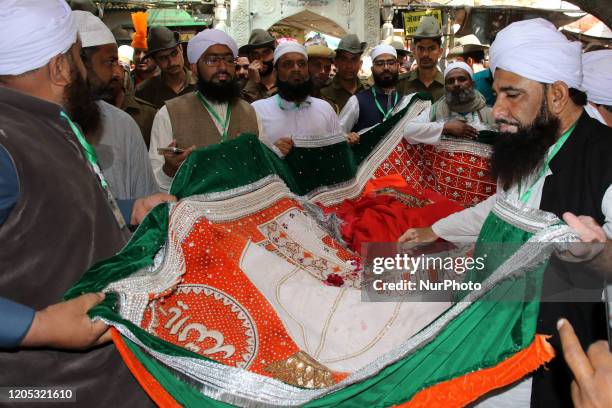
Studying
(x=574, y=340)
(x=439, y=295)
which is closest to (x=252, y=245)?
(x=439, y=295)

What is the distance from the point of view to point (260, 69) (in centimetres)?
661

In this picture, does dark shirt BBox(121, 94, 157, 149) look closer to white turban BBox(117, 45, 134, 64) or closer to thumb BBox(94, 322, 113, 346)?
thumb BBox(94, 322, 113, 346)

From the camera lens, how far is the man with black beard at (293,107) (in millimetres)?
5137

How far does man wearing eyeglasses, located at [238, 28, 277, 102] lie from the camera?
20.8 feet

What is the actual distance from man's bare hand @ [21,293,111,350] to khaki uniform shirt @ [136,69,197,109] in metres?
4.18

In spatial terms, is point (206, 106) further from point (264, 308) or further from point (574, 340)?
point (574, 340)

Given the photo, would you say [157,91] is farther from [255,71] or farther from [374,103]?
[374,103]

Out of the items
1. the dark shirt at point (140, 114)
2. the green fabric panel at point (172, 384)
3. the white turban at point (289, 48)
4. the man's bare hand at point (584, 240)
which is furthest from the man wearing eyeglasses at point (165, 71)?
the man's bare hand at point (584, 240)

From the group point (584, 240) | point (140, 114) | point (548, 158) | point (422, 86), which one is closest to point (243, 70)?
point (140, 114)

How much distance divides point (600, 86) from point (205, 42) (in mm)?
2581

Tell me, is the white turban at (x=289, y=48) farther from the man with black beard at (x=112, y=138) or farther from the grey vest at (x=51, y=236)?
the grey vest at (x=51, y=236)

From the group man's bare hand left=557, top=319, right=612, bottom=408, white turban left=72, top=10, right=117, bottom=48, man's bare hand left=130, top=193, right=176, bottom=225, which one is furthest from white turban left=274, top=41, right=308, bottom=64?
man's bare hand left=557, top=319, right=612, bottom=408

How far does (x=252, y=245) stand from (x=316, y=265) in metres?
0.39

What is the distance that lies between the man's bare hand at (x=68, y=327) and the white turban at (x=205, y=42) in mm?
3010
